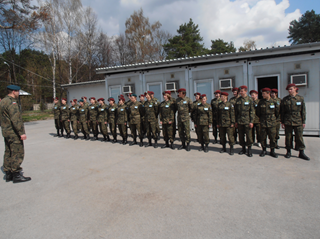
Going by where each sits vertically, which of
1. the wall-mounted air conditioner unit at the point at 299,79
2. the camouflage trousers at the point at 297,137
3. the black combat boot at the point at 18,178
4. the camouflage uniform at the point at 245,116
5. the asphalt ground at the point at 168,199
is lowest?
the asphalt ground at the point at 168,199

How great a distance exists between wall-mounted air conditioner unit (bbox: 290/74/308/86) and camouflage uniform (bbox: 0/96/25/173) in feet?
29.8

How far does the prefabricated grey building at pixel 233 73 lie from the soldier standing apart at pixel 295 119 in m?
3.10

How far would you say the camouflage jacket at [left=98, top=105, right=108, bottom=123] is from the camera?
8718mm

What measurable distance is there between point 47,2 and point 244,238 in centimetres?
2983

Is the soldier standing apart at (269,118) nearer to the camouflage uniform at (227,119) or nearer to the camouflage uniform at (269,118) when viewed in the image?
the camouflage uniform at (269,118)

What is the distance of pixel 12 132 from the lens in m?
4.45

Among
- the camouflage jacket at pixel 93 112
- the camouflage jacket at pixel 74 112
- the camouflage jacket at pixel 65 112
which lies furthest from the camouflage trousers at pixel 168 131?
the camouflage jacket at pixel 65 112

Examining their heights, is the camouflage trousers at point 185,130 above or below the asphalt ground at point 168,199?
above

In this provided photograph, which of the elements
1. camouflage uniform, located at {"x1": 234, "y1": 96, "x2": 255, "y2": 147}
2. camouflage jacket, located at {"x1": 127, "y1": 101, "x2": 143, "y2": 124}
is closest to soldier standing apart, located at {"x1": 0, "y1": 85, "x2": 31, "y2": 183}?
camouflage jacket, located at {"x1": 127, "y1": 101, "x2": 143, "y2": 124}

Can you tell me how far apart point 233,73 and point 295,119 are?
4225 millimetres

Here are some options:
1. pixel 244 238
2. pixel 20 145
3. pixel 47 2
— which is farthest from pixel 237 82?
pixel 47 2

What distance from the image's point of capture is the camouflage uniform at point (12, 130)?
4.41 m

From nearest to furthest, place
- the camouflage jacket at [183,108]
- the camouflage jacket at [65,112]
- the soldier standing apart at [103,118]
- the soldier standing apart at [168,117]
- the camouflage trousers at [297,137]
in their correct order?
the camouflage trousers at [297,137] < the camouflage jacket at [183,108] < the soldier standing apart at [168,117] < the soldier standing apart at [103,118] < the camouflage jacket at [65,112]

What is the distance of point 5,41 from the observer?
25.5m
